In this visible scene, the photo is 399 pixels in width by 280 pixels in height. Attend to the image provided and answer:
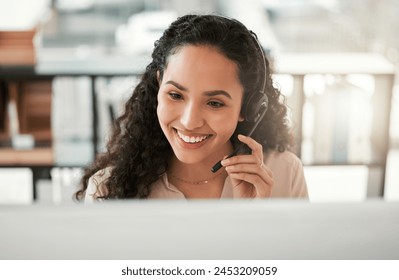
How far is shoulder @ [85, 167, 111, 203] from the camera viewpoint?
51.1 inches

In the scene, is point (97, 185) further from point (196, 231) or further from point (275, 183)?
point (275, 183)

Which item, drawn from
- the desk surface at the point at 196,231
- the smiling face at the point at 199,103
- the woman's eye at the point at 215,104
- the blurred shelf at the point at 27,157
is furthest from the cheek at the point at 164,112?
the blurred shelf at the point at 27,157

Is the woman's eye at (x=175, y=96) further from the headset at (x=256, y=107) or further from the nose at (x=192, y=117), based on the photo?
the headset at (x=256, y=107)

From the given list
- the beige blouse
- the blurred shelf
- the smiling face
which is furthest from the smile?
the blurred shelf

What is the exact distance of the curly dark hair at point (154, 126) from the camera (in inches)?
47.6

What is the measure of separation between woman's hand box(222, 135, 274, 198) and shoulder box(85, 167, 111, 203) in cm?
31

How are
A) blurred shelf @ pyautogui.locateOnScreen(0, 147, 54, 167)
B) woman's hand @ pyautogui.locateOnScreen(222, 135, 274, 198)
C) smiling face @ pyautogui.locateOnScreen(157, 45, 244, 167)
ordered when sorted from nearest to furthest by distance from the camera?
1. smiling face @ pyautogui.locateOnScreen(157, 45, 244, 167)
2. woman's hand @ pyautogui.locateOnScreen(222, 135, 274, 198)
3. blurred shelf @ pyautogui.locateOnScreen(0, 147, 54, 167)

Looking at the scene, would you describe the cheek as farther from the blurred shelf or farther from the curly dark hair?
the blurred shelf

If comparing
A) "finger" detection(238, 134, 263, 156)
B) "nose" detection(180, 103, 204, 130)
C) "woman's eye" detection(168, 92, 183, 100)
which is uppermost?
"woman's eye" detection(168, 92, 183, 100)

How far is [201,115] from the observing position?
1.23m

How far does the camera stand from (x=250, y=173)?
1301 millimetres

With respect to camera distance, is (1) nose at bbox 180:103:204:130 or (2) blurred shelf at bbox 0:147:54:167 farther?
(2) blurred shelf at bbox 0:147:54:167

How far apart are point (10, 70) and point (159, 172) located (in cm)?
53

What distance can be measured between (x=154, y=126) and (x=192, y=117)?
4.8 inches
